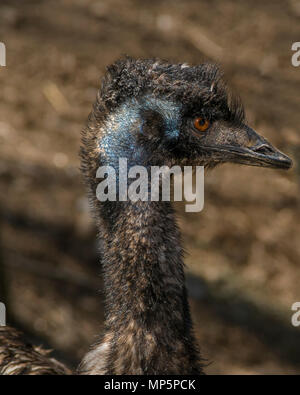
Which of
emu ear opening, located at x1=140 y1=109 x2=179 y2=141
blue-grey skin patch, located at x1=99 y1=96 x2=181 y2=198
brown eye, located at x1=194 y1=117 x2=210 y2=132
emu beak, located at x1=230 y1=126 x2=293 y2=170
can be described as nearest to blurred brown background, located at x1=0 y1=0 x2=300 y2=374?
emu beak, located at x1=230 y1=126 x2=293 y2=170

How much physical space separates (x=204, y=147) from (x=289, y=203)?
9.44 feet

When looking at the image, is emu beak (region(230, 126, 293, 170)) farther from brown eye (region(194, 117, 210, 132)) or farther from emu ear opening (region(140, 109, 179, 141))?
emu ear opening (region(140, 109, 179, 141))

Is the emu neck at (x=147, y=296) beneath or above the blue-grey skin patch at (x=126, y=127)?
beneath

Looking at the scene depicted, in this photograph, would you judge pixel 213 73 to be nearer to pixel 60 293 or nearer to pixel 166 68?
pixel 166 68

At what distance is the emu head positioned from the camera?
2.95 meters

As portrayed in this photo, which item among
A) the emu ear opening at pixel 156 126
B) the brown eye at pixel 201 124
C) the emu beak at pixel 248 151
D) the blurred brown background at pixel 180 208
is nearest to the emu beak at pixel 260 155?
the emu beak at pixel 248 151

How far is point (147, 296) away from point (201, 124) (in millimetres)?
803

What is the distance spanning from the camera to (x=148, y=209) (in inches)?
114

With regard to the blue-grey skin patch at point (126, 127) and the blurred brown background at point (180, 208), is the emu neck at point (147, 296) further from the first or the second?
the blurred brown background at point (180, 208)

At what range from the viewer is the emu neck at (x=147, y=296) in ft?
9.36

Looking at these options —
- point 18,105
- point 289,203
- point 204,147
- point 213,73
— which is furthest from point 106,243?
point 18,105

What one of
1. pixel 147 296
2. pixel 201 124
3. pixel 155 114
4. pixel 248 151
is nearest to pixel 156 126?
pixel 155 114

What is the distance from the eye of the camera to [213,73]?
3.04 meters
